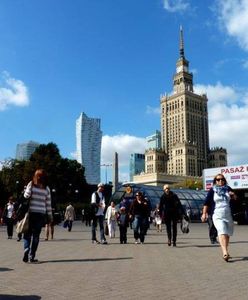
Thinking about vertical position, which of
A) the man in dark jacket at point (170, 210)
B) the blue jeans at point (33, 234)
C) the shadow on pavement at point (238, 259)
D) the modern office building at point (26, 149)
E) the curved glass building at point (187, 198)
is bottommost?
the shadow on pavement at point (238, 259)

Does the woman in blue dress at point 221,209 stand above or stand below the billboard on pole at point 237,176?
below

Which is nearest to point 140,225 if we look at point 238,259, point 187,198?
point 238,259

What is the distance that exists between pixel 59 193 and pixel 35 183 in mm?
67578

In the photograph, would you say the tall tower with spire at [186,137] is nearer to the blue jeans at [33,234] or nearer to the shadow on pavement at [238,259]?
the shadow on pavement at [238,259]

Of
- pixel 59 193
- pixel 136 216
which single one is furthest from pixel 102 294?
pixel 59 193

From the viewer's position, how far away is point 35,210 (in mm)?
9977

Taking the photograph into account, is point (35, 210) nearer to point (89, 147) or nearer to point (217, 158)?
point (89, 147)

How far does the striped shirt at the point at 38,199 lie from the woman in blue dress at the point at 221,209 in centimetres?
342

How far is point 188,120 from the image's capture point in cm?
19312

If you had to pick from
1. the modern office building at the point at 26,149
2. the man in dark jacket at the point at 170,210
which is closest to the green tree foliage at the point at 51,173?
the man in dark jacket at the point at 170,210

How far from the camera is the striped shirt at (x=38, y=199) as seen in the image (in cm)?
998

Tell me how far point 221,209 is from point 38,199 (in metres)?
3.88

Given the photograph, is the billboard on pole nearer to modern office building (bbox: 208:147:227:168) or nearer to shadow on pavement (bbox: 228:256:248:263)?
shadow on pavement (bbox: 228:256:248:263)

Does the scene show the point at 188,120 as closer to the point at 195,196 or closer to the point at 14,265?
the point at 195,196
